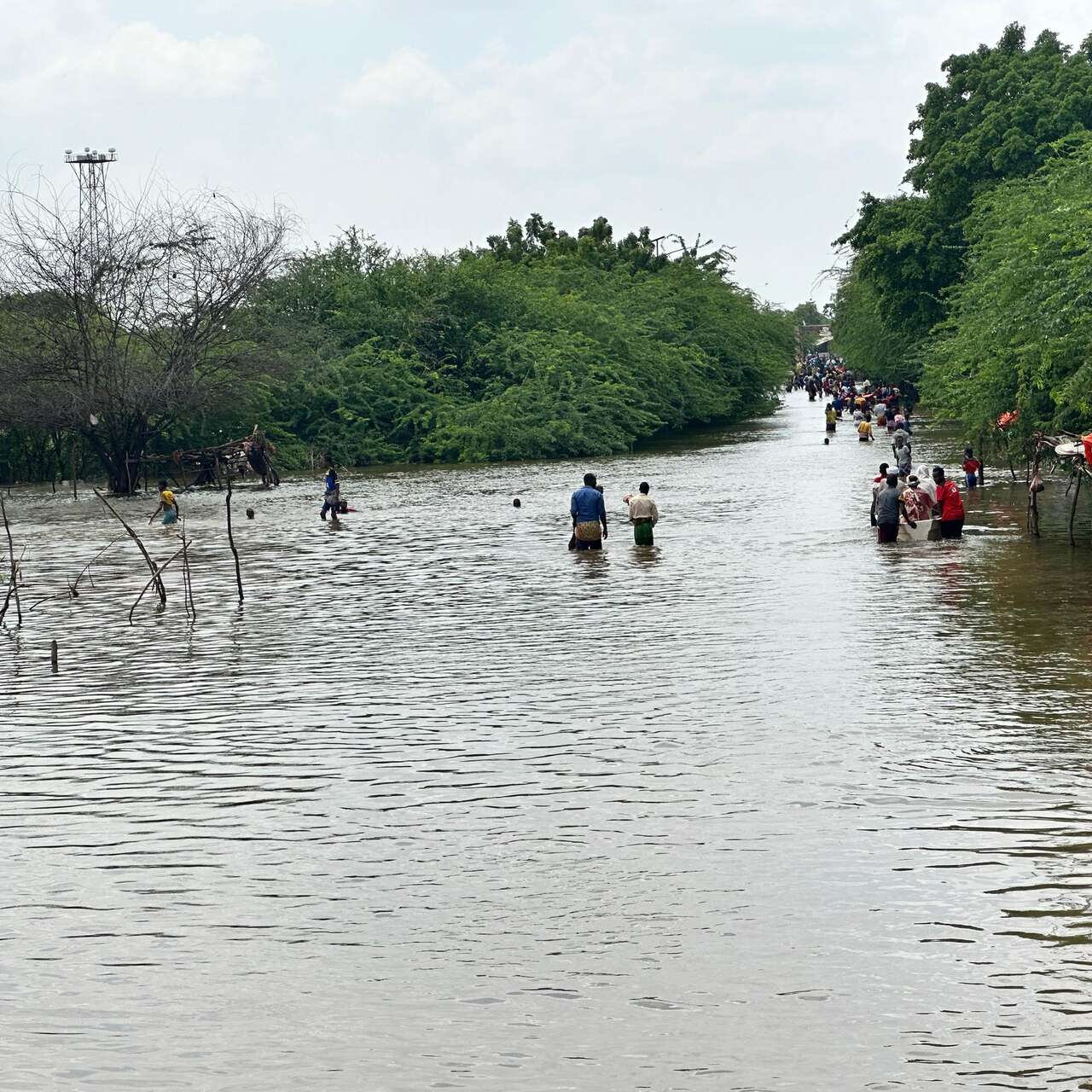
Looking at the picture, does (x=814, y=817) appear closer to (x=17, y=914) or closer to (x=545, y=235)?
(x=17, y=914)

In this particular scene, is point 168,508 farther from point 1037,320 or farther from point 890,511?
point 1037,320

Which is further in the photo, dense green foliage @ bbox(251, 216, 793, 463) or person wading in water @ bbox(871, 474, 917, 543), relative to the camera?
dense green foliage @ bbox(251, 216, 793, 463)

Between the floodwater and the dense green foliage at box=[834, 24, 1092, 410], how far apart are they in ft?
129

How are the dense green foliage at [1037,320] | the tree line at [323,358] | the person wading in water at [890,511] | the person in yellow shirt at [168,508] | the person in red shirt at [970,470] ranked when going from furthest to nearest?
the tree line at [323,358] < the person in red shirt at [970,470] < the person in yellow shirt at [168,508] < the person wading in water at [890,511] < the dense green foliage at [1037,320]

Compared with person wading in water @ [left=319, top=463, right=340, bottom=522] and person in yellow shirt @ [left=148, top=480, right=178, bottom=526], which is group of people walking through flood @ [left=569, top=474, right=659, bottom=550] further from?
person in yellow shirt @ [left=148, top=480, right=178, bottom=526]

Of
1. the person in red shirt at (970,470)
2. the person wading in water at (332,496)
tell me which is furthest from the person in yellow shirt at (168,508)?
the person in red shirt at (970,470)

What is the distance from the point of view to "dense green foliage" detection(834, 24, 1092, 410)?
5741cm

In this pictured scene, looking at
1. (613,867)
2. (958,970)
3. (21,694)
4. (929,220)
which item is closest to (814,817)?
(613,867)

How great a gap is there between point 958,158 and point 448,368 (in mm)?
20039

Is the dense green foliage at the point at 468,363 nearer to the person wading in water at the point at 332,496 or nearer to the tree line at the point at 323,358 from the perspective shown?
the tree line at the point at 323,358

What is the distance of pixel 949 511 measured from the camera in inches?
1098

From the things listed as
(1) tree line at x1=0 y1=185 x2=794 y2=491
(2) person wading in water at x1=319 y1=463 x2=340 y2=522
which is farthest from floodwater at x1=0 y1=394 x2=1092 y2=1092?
(1) tree line at x1=0 y1=185 x2=794 y2=491

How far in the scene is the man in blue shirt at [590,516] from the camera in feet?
90.5

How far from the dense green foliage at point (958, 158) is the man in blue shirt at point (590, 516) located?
1217 inches
